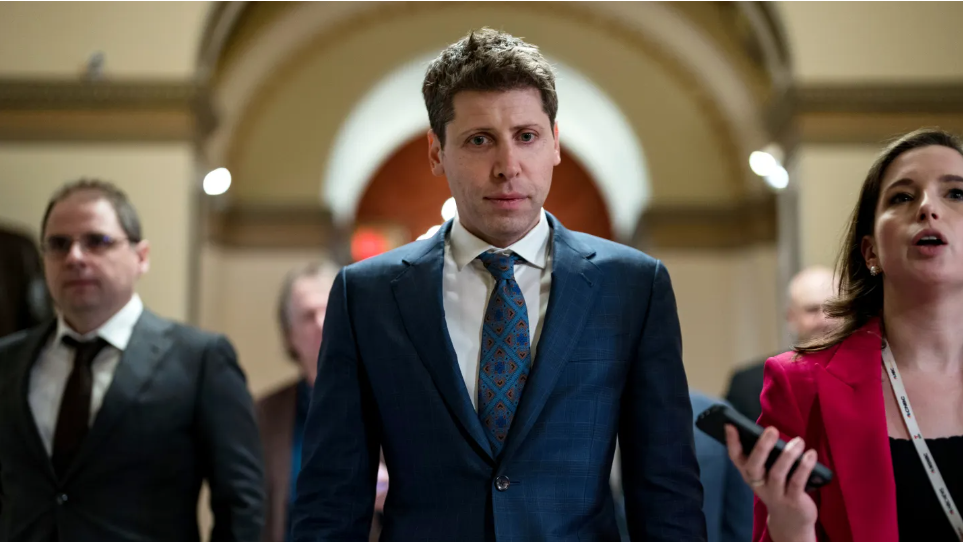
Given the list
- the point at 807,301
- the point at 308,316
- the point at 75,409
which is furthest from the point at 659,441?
the point at 807,301

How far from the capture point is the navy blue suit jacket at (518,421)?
2.19 meters

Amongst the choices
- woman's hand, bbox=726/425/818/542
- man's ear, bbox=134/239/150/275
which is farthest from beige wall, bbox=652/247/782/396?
woman's hand, bbox=726/425/818/542

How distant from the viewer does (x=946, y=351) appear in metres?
2.43

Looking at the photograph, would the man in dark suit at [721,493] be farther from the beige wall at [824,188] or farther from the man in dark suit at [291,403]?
the beige wall at [824,188]

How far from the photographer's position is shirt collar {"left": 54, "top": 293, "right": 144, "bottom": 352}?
3.42 meters

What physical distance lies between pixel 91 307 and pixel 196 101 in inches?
176

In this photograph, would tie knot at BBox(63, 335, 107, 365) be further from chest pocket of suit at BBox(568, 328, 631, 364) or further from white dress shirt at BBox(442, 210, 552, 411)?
chest pocket of suit at BBox(568, 328, 631, 364)

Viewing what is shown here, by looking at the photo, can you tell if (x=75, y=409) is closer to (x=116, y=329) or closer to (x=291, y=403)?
(x=116, y=329)

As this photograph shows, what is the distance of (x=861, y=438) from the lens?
2.28 meters

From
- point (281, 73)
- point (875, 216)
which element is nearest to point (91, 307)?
point (875, 216)

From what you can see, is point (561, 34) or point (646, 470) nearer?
point (646, 470)

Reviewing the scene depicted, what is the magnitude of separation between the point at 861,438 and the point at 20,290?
5522mm

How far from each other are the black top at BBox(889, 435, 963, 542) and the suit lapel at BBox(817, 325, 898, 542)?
55 mm

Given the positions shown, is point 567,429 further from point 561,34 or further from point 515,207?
point 561,34
